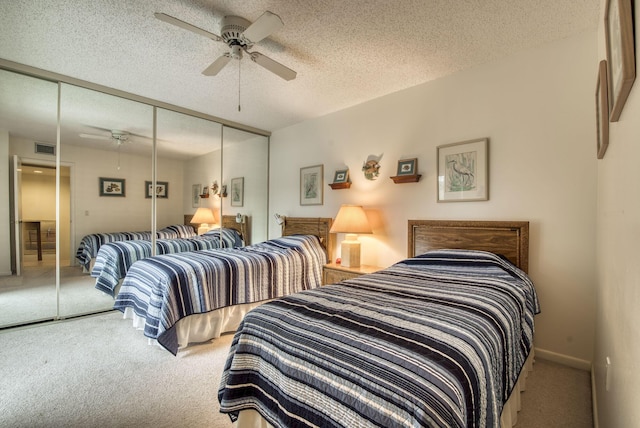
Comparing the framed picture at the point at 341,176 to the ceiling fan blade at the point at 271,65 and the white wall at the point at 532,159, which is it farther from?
the ceiling fan blade at the point at 271,65

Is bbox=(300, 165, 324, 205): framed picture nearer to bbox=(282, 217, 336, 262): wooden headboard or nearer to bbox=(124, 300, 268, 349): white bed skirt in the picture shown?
bbox=(282, 217, 336, 262): wooden headboard

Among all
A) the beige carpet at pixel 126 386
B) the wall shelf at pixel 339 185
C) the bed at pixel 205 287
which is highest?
the wall shelf at pixel 339 185

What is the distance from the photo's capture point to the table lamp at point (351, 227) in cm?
320

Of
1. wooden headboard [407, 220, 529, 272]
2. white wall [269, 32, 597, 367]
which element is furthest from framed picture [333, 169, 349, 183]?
wooden headboard [407, 220, 529, 272]

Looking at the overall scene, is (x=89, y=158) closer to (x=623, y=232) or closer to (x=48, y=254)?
(x=48, y=254)

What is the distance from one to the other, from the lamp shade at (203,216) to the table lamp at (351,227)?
1.92 metres

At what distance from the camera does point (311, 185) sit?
163 inches

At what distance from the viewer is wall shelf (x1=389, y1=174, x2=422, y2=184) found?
299 centimetres

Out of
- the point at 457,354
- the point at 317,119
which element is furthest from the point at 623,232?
the point at 317,119

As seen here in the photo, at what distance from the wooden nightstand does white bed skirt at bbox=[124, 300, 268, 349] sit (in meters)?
0.89

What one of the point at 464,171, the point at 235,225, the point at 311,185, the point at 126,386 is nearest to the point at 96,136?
the point at 235,225

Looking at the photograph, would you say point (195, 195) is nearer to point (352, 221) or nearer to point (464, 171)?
point (352, 221)

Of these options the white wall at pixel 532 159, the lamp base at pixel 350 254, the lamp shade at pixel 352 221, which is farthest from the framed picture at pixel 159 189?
the white wall at pixel 532 159

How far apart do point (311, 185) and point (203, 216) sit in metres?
1.59
